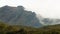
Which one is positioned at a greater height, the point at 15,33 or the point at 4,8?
the point at 4,8

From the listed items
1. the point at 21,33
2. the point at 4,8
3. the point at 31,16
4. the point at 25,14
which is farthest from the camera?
the point at 4,8

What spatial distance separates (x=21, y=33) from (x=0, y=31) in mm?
4581

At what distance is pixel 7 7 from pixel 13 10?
Result: 4109 mm

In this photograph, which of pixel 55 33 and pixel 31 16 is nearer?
pixel 55 33

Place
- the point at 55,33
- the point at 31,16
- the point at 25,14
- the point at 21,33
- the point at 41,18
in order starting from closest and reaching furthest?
the point at 21,33
the point at 55,33
the point at 41,18
the point at 31,16
the point at 25,14

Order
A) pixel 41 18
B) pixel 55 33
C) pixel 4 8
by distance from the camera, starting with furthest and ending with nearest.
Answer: pixel 4 8, pixel 41 18, pixel 55 33

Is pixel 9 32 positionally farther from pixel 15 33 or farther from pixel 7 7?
pixel 7 7

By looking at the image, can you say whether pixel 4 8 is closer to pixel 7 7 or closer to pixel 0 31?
pixel 7 7

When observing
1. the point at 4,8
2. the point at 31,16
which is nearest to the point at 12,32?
the point at 31,16

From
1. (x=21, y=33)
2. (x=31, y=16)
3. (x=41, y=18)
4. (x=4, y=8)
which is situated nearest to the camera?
(x=21, y=33)

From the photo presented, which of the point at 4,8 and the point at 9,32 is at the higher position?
the point at 4,8

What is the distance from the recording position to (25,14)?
273 feet

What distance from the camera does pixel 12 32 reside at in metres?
32.6

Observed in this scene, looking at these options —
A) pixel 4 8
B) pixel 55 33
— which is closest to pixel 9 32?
pixel 55 33
